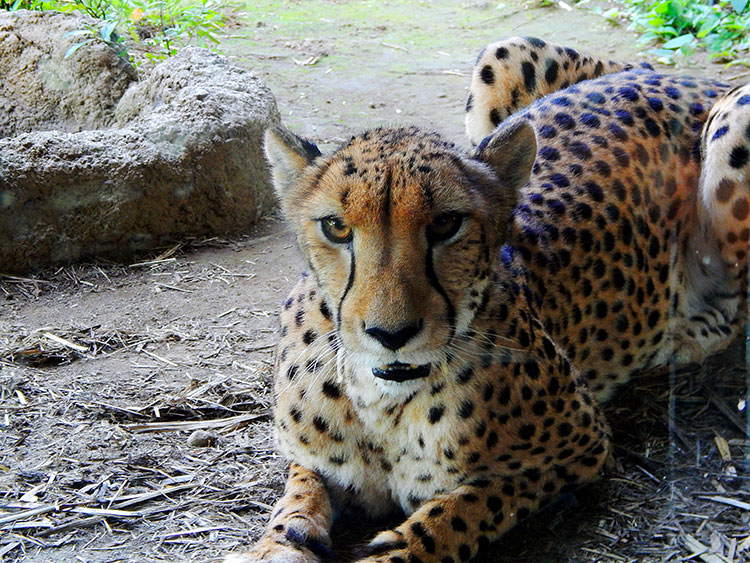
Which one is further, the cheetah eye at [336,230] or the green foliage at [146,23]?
the green foliage at [146,23]

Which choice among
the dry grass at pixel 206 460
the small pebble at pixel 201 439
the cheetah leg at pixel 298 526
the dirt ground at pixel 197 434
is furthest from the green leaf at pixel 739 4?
the small pebble at pixel 201 439

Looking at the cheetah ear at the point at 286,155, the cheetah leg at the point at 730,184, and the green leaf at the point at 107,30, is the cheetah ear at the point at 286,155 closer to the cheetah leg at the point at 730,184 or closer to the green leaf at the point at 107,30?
the cheetah leg at the point at 730,184

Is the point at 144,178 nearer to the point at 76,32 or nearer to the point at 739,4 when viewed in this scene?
the point at 76,32

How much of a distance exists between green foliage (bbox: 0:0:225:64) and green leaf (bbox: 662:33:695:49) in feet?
9.36

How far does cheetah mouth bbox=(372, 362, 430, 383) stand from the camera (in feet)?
6.87

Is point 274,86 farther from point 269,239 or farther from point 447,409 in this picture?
point 447,409

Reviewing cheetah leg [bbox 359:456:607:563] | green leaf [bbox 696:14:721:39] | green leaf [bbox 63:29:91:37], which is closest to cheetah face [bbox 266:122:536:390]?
cheetah leg [bbox 359:456:607:563]

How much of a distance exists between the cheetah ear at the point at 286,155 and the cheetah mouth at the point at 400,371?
1.84ft

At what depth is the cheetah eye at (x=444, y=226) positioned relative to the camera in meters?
2.08

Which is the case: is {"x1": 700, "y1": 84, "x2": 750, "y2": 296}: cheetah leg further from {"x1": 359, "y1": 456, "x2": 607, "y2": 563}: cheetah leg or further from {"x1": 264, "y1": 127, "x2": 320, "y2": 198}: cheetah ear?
{"x1": 264, "y1": 127, "x2": 320, "y2": 198}: cheetah ear

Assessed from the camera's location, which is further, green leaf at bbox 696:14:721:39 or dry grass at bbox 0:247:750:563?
green leaf at bbox 696:14:721:39

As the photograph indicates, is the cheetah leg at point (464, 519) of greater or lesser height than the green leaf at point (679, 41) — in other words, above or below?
below

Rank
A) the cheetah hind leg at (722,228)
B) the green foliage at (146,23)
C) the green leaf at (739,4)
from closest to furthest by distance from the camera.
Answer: the green leaf at (739,4), the cheetah hind leg at (722,228), the green foliage at (146,23)

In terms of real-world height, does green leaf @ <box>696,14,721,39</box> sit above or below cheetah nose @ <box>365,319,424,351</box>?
above
